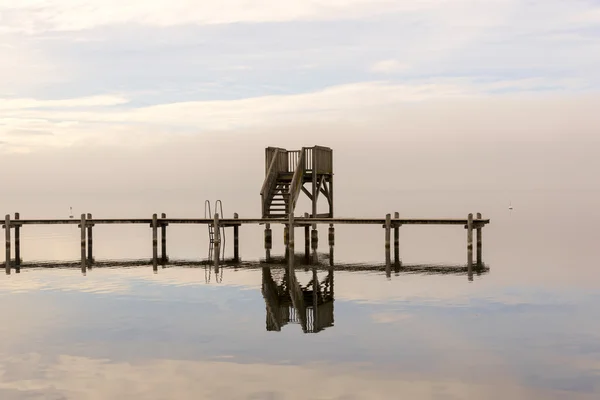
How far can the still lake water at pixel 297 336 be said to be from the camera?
15.7 m

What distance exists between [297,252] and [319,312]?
863 inches

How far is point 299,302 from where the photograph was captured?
26344mm

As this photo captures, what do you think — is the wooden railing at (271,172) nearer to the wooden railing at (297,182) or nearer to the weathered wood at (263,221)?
the wooden railing at (297,182)

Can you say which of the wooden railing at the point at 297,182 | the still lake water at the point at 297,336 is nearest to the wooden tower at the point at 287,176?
the wooden railing at the point at 297,182

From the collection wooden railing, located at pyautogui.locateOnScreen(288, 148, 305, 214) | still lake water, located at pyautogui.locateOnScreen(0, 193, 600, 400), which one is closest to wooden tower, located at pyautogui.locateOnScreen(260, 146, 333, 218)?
wooden railing, located at pyautogui.locateOnScreen(288, 148, 305, 214)

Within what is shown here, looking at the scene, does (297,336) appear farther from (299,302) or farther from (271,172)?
(271,172)

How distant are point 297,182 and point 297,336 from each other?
20.7 m

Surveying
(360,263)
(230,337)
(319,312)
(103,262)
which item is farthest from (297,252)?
(230,337)

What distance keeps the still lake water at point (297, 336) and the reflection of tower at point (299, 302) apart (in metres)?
0.23

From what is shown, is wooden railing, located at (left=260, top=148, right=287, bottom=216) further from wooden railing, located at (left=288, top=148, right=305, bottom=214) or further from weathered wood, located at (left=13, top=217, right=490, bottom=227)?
weathered wood, located at (left=13, top=217, right=490, bottom=227)

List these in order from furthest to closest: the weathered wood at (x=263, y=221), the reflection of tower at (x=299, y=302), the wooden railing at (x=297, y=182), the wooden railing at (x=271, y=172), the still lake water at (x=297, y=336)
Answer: the wooden railing at (x=271, y=172) → the wooden railing at (x=297, y=182) → the weathered wood at (x=263, y=221) → the reflection of tower at (x=299, y=302) → the still lake water at (x=297, y=336)

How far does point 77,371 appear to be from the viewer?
1683cm

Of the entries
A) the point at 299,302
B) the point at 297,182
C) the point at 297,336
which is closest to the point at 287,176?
the point at 297,182

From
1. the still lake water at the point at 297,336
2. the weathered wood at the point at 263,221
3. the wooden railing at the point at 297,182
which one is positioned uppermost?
the wooden railing at the point at 297,182
